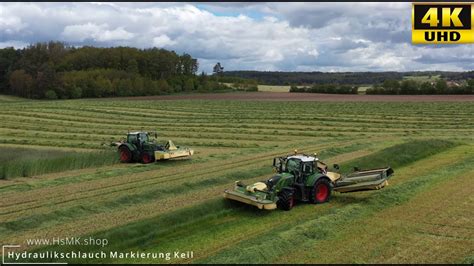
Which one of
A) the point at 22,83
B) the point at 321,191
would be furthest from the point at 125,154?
the point at 22,83

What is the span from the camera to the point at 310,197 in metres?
16.4

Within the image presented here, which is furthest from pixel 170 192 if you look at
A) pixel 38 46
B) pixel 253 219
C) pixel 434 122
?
pixel 38 46

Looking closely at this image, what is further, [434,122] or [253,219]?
[434,122]

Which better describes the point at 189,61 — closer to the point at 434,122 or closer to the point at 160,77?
the point at 160,77

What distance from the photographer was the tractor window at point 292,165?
1656cm

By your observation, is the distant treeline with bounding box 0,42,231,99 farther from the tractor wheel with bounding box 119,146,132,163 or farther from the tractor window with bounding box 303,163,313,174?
the tractor window with bounding box 303,163,313,174

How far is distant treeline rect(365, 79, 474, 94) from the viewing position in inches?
3536

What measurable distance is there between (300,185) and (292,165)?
0.77 metres

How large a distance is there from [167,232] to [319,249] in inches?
155

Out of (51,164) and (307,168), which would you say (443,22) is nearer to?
(307,168)

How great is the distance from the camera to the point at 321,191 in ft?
54.6

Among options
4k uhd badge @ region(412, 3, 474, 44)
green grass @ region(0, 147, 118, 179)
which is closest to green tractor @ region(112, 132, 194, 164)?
green grass @ region(0, 147, 118, 179)

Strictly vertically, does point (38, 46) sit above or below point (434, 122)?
above

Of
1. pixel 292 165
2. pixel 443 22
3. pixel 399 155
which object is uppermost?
pixel 443 22
